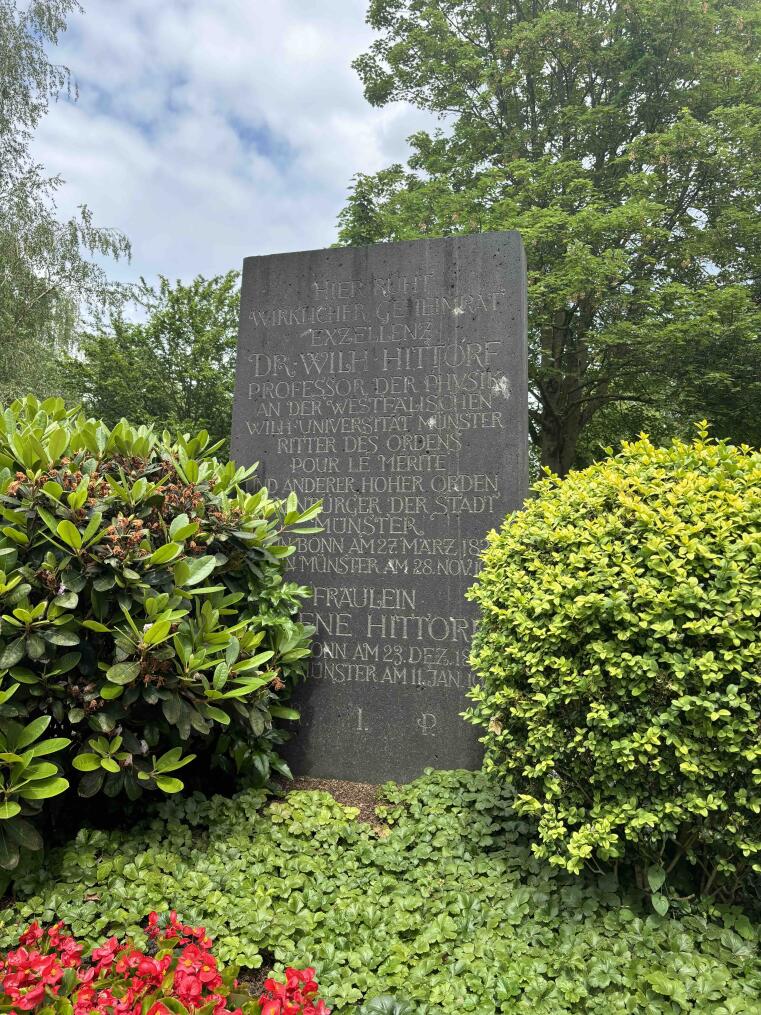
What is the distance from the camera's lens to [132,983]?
247cm

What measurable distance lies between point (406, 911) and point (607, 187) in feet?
53.0

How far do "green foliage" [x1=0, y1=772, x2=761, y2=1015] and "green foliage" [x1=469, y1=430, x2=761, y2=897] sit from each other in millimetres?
235

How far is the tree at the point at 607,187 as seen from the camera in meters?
13.6

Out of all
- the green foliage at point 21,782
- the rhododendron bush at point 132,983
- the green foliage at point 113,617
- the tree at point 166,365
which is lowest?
the rhododendron bush at point 132,983

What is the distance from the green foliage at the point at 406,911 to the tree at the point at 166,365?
14.9 m

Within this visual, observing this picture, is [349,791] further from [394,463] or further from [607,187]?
[607,187]

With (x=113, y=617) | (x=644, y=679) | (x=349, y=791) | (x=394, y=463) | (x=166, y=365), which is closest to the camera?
(x=644, y=679)

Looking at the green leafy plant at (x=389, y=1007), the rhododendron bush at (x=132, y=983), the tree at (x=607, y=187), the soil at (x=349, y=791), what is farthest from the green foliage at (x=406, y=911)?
the tree at (x=607, y=187)

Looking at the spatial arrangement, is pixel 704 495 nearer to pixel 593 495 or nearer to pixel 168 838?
pixel 593 495

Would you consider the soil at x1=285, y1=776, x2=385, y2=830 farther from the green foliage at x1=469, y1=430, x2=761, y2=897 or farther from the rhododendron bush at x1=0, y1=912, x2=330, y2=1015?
the rhododendron bush at x1=0, y1=912, x2=330, y2=1015

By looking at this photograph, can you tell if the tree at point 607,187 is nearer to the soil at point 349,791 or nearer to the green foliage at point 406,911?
the soil at point 349,791

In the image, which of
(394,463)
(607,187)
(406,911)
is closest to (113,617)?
(406,911)

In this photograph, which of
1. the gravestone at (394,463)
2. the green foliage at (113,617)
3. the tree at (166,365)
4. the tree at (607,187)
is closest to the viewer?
the green foliage at (113,617)

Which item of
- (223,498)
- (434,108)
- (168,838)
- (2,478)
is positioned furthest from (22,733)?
(434,108)
